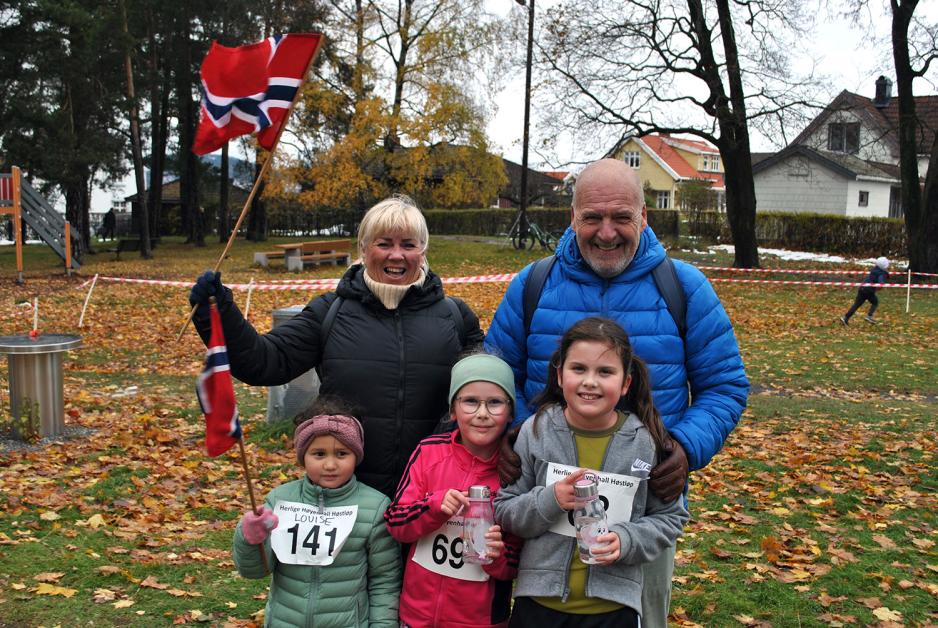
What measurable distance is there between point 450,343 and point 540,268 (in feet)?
1.42

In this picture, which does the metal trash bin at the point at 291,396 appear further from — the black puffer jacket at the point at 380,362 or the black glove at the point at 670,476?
the black glove at the point at 670,476

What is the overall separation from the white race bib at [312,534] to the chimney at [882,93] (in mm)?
46183

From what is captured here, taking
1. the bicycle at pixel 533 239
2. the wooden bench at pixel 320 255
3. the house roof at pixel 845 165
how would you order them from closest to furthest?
the wooden bench at pixel 320 255
the bicycle at pixel 533 239
the house roof at pixel 845 165

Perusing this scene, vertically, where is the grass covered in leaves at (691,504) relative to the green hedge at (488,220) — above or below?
below

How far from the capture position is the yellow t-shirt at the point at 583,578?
2.80 m

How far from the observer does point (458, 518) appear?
10.0ft

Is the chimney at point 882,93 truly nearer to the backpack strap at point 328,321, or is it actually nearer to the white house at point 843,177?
the white house at point 843,177

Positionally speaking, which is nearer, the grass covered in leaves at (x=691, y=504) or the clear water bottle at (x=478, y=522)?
the clear water bottle at (x=478, y=522)

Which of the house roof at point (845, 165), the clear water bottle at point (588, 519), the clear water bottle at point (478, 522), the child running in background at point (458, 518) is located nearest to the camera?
the clear water bottle at point (588, 519)

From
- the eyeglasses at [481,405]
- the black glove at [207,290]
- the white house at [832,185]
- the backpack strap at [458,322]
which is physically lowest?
the eyeglasses at [481,405]

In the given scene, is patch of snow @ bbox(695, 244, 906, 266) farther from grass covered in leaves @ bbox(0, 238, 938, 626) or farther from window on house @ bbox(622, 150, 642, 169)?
window on house @ bbox(622, 150, 642, 169)

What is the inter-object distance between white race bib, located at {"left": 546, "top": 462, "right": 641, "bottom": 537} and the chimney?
46020 mm

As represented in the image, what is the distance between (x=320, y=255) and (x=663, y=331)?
24560 millimetres

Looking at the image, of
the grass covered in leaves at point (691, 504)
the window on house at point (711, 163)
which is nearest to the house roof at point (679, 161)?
the window on house at point (711, 163)
